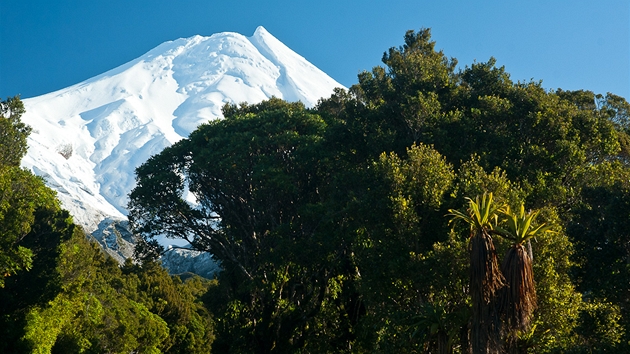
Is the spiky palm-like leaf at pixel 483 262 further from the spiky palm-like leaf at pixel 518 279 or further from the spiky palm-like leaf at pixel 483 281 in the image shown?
the spiky palm-like leaf at pixel 518 279

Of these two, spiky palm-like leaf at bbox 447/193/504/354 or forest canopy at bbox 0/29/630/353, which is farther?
forest canopy at bbox 0/29/630/353

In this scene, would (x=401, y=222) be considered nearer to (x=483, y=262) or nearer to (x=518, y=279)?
(x=483, y=262)

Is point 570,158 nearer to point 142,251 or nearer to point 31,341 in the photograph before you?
point 142,251

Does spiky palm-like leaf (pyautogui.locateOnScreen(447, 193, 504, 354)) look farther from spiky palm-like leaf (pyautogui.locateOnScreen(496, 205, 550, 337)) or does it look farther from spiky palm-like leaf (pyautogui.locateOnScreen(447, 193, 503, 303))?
spiky palm-like leaf (pyautogui.locateOnScreen(496, 205, 550, 337))

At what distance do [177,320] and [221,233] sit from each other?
24.1m

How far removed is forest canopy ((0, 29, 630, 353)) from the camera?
527 inches

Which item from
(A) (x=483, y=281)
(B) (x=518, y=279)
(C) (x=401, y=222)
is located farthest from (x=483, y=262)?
(C) (x=401, y=222)

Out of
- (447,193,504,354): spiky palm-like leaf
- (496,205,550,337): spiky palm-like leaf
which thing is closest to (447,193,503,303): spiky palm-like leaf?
(447,193,504,354): spiky palm-like leaf

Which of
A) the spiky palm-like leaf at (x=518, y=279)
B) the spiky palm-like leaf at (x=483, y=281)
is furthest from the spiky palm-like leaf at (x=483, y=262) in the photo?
the spiky palm-like leaf at (x=518, y=279)

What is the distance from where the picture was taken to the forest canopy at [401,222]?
13.4 m

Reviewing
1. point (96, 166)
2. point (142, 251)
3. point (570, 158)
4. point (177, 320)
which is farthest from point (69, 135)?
point (570, 158)

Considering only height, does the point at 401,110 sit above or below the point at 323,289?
above

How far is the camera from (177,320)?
163 ft

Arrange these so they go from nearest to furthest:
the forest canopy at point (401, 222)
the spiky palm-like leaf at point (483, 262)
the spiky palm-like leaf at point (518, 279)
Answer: the spiky palm-like leaf at point (518, 279) → the spiky palm-like leaf at point (483, 262) → the forest canopy at point (401, 222)
